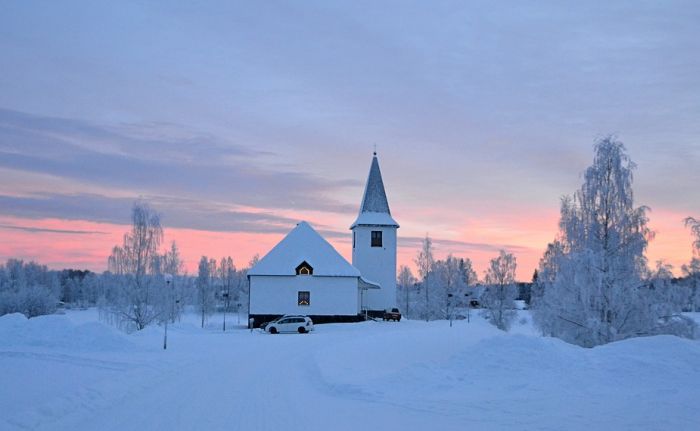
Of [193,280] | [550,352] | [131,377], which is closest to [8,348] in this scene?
[131,377]

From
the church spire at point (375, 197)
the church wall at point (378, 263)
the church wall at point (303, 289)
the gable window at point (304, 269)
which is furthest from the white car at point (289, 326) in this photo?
the church spire at point (375, 197)

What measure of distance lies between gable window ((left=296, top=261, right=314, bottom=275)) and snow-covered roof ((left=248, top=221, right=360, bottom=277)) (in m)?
0.28

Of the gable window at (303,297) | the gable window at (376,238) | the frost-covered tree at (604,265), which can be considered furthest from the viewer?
the gable window at (376,238)

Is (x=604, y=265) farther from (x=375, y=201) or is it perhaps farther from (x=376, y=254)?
(x=375, y=201)

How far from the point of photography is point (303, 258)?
5456 cm

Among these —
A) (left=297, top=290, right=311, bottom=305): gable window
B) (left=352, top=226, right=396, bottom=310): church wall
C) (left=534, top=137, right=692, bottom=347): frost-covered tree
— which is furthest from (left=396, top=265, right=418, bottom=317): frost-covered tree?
(left=534, top=137, right=692, bottom=347): frost-covered tree

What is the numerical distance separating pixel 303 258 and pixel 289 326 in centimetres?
1212

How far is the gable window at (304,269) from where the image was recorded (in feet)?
176

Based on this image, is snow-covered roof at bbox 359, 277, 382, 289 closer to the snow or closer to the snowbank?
the snow

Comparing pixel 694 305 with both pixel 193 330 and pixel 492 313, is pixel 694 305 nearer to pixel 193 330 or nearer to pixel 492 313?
pixel 193 330

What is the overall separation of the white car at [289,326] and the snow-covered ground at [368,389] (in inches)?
649

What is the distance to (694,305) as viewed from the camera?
27.2m

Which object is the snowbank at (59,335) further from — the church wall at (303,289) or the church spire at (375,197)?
the church spire at (375,197)

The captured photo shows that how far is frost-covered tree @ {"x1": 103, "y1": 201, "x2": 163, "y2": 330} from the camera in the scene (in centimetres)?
4259
